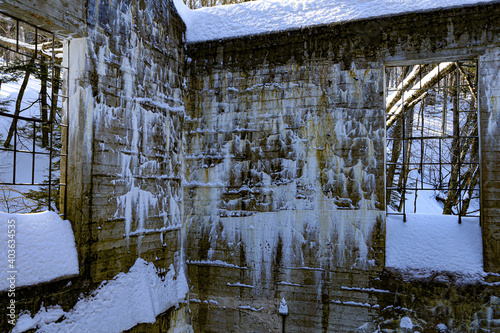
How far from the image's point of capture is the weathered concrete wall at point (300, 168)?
4.16m

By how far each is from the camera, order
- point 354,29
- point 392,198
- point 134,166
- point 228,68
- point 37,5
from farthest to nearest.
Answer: point 392,198, point 228,68, point 354,29, point 134,166, point 37,5

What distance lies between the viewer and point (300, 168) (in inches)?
179

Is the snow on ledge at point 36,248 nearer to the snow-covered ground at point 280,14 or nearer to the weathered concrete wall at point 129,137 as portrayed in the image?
the weathered concrete wall at point 129,137

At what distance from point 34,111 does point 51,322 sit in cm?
376

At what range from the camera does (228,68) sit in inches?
195

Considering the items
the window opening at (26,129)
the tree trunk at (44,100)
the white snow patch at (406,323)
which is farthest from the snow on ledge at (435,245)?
the tree trunk at (44,100)

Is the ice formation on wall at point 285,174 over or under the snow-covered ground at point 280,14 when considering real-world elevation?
under

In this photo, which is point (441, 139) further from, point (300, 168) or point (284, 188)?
point (284, 188)

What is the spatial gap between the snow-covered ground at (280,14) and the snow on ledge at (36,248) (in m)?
3.36

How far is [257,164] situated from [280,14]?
2.19 meters

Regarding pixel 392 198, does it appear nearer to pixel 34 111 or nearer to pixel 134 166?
pixel 134 166

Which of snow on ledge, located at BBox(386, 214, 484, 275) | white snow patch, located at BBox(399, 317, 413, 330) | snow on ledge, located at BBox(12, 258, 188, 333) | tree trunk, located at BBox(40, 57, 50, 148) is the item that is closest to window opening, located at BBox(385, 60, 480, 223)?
snow on ledge, located at BBox(386, 214, 484, 275)

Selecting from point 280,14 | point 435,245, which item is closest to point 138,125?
point 280,14

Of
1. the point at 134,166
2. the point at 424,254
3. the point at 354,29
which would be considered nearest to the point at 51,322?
the point at 134,166
